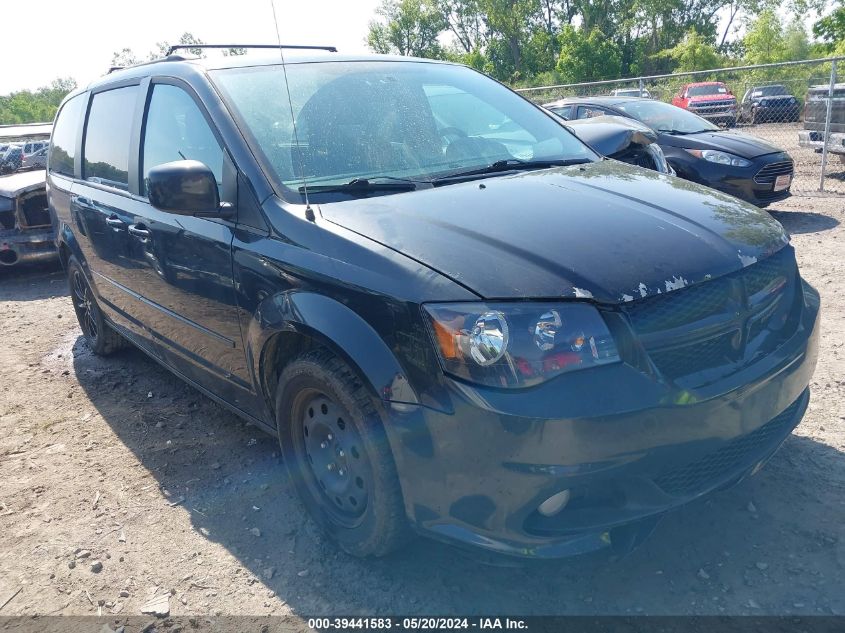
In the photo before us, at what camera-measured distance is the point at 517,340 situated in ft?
6.72

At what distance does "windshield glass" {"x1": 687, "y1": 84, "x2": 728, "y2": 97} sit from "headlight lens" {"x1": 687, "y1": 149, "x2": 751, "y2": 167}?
764 inches

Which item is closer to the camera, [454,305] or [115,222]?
[454,305]

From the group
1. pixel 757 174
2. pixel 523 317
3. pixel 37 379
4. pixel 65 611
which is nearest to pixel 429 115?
pixel 523 317

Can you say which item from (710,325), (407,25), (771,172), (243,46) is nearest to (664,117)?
(771,172)

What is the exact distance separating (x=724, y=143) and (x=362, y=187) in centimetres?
731

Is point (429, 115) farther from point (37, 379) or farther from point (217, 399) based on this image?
point (37, 379)

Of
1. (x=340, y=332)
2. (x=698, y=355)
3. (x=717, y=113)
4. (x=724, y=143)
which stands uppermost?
(x=340, y=332)

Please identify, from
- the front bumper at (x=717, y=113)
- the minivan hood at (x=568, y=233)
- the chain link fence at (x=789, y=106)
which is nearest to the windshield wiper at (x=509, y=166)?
the minivan hood at (x=568, y=233)

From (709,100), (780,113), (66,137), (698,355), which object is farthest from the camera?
(709,100)

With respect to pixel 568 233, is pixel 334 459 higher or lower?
lower

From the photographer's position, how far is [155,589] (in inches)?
106

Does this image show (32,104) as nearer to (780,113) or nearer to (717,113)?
(717,113)

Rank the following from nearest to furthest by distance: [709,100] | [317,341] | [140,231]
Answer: [317,341], [140,231], [709,100]

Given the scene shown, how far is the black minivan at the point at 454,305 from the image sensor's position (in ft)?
6.73
